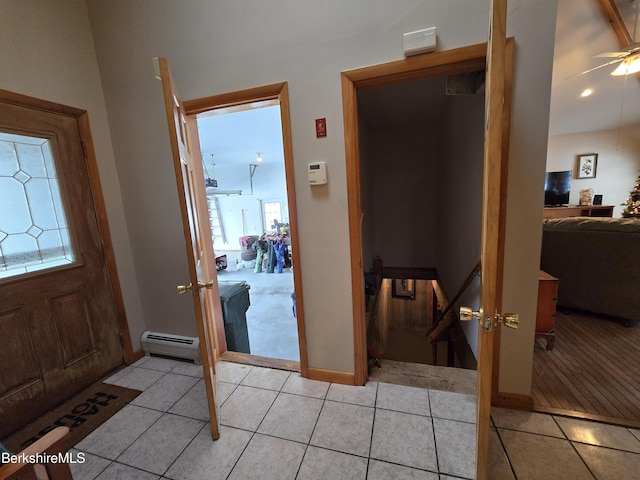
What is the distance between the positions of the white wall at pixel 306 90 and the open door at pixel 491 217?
672mm

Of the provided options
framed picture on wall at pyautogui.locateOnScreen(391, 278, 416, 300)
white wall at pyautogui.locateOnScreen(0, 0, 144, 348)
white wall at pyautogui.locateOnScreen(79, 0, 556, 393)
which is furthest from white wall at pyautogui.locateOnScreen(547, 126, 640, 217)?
white wall at pyautogui.locateOnScreen(0, 0, 144, 348)

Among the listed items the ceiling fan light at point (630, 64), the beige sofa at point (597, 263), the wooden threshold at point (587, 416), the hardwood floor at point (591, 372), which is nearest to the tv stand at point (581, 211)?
the ceiling fan light at point (630, 64)

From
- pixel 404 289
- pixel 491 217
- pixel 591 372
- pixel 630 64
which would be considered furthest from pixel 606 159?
pixel 491 217

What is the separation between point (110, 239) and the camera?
2.06 meters

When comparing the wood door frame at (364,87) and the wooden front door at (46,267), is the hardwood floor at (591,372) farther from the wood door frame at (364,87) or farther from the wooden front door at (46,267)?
the wooden front door at (46,267)

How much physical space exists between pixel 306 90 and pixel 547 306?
7.95 ft

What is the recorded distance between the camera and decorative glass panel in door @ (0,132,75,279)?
1575 mm

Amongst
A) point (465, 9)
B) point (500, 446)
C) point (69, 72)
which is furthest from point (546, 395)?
point (69, 72)

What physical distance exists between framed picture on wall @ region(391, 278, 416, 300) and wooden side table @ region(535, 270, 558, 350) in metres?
3.49

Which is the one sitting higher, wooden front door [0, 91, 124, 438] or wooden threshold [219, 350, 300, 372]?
wooden front door [0, 91, 124, 438]

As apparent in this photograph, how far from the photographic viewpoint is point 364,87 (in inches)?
60.7

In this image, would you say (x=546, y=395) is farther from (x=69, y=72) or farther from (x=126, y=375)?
(x=69, y=72)

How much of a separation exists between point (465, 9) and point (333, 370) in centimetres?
227

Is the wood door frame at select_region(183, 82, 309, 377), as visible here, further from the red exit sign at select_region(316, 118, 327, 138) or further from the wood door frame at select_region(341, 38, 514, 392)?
the wood door frame at select_region(341, 38, 514, 392)
